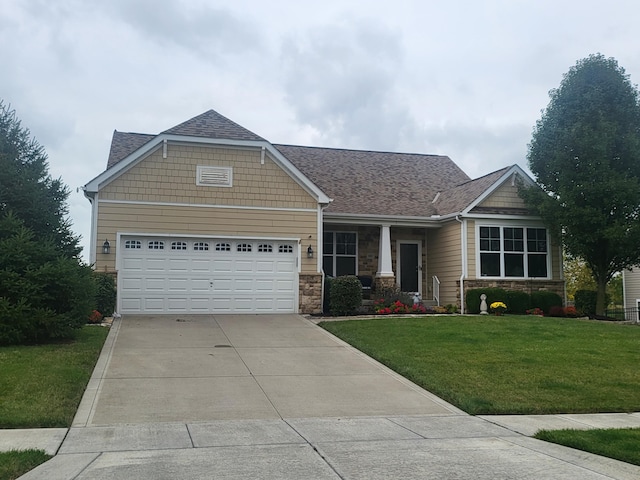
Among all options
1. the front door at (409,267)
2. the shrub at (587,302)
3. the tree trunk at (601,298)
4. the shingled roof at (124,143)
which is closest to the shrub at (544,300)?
the shrub at (587,302)

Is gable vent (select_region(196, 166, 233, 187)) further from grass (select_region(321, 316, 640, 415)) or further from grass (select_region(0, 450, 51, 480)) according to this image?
grass (select_region(0, 450, 51, 480))

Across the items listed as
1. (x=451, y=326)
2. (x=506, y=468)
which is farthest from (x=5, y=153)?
(x=506, y=468)

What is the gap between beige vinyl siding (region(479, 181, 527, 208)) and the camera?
786 inches

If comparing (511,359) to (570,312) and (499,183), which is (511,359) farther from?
(499,183)

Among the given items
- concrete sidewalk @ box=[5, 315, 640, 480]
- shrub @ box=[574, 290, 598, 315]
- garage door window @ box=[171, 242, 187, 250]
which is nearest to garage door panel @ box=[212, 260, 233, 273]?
garage door window @ box=[171, 242, 187, 250]

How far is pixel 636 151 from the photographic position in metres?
18.5

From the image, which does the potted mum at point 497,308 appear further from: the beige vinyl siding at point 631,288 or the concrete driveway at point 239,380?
the beige vinyl siding at point 631,288

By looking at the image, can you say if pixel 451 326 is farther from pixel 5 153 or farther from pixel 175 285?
pixel 5 153

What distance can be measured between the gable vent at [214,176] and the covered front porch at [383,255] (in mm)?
4213

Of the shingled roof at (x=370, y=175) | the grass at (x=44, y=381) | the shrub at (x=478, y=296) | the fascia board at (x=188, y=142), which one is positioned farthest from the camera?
the shingled roof at (x=370, y=175)

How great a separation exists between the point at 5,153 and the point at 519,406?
1147 centimetres

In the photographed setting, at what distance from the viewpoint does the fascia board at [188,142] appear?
1716 centimetres

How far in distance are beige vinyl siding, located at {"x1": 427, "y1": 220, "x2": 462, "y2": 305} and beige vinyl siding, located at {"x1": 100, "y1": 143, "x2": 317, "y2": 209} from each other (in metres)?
4.87

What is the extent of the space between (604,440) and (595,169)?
1393 cm
